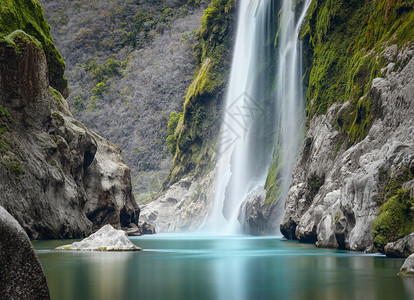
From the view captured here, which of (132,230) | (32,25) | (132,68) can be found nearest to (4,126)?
(32,25)

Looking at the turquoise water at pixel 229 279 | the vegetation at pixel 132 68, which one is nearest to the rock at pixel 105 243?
the turquoise water at pixel 229 279

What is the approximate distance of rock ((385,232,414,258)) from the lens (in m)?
13.3

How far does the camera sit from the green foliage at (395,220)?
1406cm

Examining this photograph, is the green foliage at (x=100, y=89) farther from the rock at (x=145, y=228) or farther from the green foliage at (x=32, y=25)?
the green foliage at (x=32, y=25)

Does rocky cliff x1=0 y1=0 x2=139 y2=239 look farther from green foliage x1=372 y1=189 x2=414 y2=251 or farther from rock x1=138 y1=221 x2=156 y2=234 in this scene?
green foliage x1=372 y1=189 x2=414 y2=251

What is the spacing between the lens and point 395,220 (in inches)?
565

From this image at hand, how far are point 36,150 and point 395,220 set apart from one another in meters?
19.7

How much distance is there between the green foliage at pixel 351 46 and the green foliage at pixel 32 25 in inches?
708

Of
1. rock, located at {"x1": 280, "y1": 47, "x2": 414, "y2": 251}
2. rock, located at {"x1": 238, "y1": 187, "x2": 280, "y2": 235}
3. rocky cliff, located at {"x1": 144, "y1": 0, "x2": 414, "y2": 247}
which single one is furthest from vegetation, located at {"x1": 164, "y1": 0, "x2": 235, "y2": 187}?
rock, located at {"x1": 280, "y1": 47, "x2": 414, "y2": 251}

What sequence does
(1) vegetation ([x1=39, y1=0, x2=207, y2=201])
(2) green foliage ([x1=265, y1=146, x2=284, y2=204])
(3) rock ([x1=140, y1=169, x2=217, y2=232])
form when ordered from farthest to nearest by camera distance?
(1) vegetation ([x1=39, y1=0, x2=207, y2=201]), (3) rock ([x1=140, y1=169, x2=217, y2=232]), (2) green foliage ([x1=265, y1=146, x2=284, y2=204])

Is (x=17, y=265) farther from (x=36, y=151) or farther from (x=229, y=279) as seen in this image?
(x=36, y=151)

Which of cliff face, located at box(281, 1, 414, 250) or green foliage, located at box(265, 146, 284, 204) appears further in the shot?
green foliage, located at box(265, 146, 284, 204)

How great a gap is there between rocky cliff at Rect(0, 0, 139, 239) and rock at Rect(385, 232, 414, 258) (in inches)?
647

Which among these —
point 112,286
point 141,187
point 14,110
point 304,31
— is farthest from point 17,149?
point 141,187
